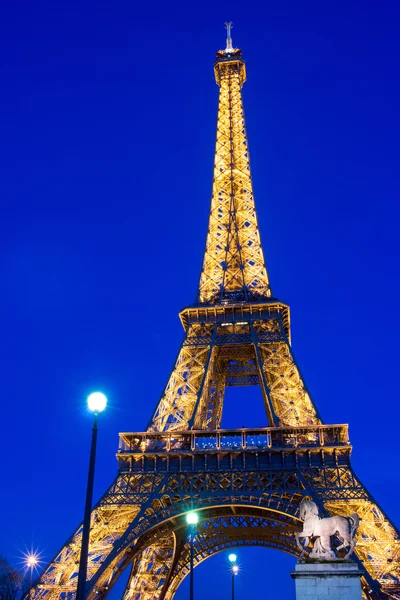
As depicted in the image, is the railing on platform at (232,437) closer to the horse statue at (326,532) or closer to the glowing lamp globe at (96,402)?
the horse statue at (326,532)

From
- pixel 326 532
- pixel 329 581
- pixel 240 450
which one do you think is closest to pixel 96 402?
pixel 326 532

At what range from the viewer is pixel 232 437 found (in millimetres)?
36281

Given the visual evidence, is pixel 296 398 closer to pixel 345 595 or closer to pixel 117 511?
pixel 117 511

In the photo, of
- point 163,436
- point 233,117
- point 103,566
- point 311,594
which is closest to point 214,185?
point 233,117

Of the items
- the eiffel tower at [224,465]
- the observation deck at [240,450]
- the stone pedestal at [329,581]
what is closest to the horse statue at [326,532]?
the stone pedestal at [329,581]

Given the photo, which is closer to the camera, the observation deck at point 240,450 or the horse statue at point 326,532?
the horse statue at point 326,532

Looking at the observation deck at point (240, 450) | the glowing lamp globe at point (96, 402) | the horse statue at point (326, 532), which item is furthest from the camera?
the observation deck at point (240, 450)

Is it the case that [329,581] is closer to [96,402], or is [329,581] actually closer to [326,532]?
Result: [326,532]

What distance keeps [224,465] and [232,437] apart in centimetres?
172

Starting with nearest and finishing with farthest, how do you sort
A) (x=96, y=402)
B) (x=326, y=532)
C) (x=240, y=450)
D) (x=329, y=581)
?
(x=96, y=402), (x=329, y=581), (x=326, y=532), (x=240, y=450)

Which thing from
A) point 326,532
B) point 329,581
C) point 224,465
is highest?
point 224,465

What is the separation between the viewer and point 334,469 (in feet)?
112

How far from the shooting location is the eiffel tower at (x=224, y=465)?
31812 millimetres

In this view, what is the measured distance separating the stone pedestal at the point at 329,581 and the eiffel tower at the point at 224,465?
30.2 ft
